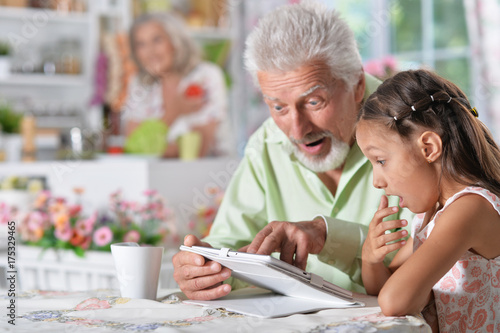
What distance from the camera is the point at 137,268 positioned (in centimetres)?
118

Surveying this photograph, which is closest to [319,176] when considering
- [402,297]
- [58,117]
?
[402,297]

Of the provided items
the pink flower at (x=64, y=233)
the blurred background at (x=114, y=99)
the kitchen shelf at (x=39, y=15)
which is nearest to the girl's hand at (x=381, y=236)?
the blurred background at (x=114, y=99)

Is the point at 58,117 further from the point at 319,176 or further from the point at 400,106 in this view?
the point at 400,106

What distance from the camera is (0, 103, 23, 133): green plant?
4.12 meters

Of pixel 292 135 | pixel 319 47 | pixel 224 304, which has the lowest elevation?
pixel 224 304

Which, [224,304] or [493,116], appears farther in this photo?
[493,116]

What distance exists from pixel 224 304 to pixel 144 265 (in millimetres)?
168

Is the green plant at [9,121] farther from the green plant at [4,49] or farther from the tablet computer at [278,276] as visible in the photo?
the tablet computer at [278,276]

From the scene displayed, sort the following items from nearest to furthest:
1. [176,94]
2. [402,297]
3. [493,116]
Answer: [402,297] → [493,116] → [176,94]

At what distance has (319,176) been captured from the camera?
5.10 feet

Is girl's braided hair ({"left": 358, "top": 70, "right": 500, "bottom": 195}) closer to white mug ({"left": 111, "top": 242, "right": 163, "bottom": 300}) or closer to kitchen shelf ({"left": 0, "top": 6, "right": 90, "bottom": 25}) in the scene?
white mug ({"left": 111, "top": 242, "right": 163, "bottom": 300})

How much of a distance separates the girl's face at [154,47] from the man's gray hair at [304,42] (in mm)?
2897

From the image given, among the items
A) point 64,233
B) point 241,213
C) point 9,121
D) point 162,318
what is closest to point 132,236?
point 64,233

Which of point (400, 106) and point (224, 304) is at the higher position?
point (400, 106)
